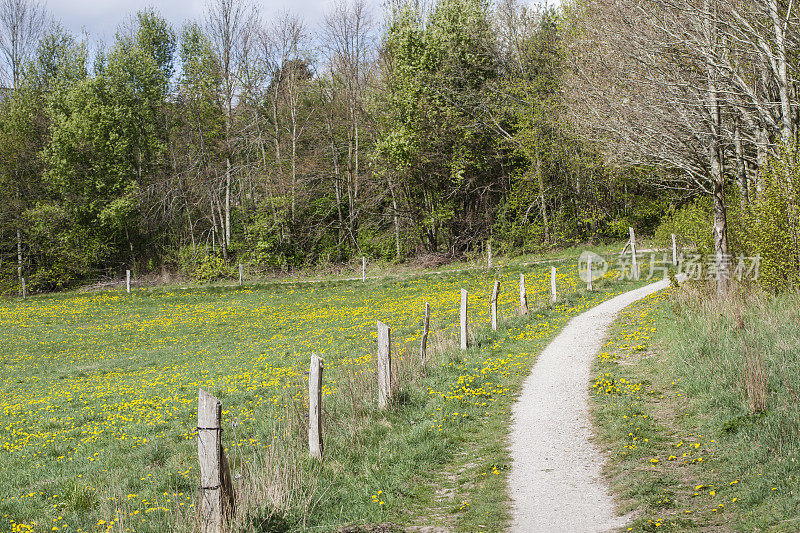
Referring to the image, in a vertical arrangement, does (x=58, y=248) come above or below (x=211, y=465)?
above

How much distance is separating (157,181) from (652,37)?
39.5 metres

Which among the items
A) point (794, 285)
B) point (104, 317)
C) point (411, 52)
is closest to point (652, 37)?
point (794, 285)

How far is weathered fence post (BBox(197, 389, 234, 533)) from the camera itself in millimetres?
5938

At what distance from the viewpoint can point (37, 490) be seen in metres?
9.13

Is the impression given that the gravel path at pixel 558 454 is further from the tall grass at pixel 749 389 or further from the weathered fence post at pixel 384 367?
the weathered fence post at pixel 384 367

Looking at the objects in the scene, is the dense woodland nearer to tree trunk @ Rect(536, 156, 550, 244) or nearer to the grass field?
tree trunk @ Rect(536, 156, 550, 244)

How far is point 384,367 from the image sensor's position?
34.6 feet

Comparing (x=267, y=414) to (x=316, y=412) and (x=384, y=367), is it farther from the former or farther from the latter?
(x=316, y=412)

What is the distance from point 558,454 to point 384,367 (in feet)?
10.8

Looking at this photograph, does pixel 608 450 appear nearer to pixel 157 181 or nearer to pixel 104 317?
pixel 104 317

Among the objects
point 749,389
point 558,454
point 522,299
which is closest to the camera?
point 749,389
